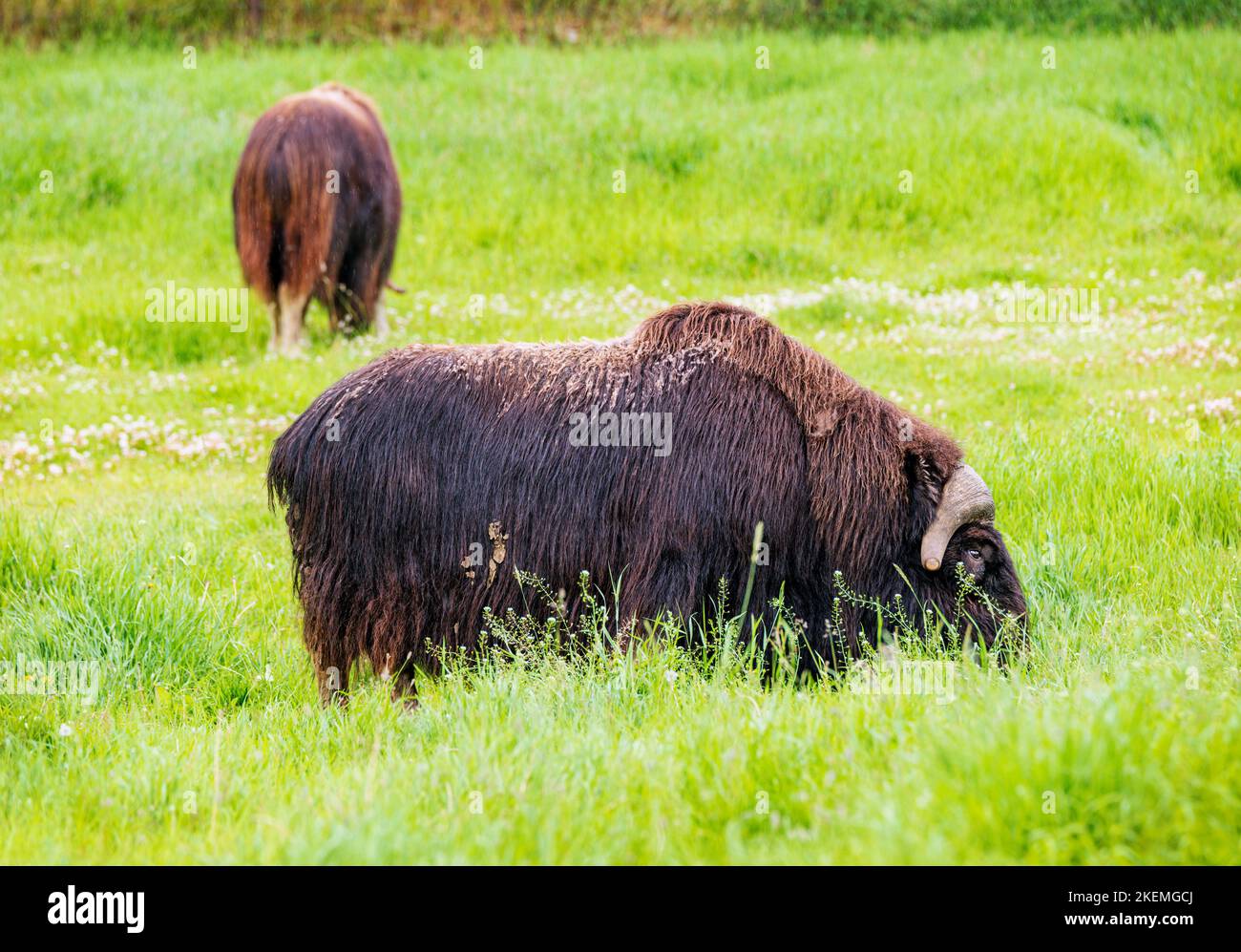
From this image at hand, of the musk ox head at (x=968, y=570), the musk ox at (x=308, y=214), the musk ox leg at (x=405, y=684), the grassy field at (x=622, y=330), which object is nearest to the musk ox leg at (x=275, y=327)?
the musk ox at (x=308, y=214)

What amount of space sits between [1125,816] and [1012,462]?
4.06m

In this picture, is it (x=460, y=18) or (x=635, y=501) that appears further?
(x=460, y=18)

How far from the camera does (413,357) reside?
5219mm

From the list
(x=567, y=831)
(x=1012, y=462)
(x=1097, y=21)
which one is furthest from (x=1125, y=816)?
(x=1097, y=21)

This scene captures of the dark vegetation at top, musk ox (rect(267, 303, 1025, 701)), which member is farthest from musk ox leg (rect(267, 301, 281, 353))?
the dark vegetation at top

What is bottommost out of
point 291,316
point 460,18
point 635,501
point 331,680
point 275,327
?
point 331,680

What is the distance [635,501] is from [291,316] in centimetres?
696

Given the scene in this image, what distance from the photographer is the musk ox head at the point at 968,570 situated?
477cm

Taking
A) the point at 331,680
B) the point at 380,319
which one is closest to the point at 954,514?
the point at 331,680

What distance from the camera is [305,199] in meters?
10.9

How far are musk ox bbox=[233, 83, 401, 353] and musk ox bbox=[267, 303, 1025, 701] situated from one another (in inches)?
246

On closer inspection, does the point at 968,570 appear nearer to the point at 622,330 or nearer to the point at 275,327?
the point at 622,330

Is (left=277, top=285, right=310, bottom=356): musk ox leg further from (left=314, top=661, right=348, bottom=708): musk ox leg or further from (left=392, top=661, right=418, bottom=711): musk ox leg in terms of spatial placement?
(left=392, top=661, right=418, bottom=711): musk ox leg

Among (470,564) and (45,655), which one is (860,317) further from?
(45,655)
